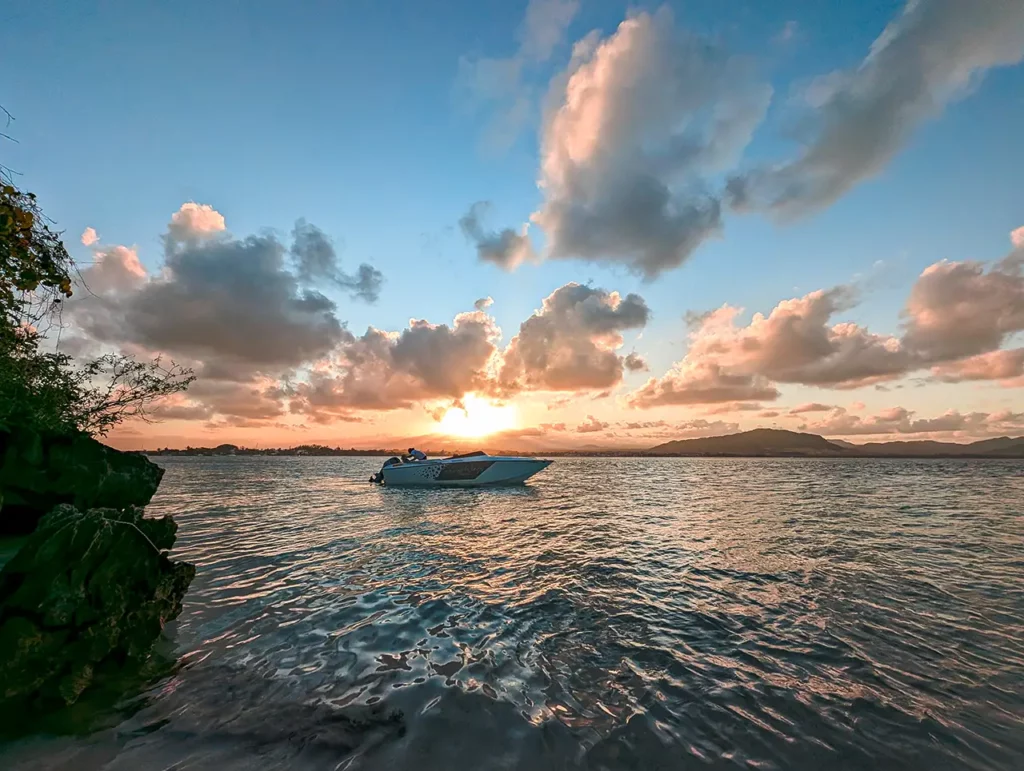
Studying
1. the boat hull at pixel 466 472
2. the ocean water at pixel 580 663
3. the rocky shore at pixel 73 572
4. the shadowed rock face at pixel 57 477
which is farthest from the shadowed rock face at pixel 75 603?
the boat hull at pixel 466 472

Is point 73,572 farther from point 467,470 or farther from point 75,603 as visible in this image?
point 467,470

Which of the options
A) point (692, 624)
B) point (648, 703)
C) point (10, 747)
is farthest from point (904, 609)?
point (10, 747)

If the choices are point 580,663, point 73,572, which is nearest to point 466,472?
point 580,663

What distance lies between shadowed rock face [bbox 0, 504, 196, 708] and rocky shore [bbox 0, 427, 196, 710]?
0.04 feet

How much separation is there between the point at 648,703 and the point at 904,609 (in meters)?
7.02

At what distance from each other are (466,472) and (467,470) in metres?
0.29

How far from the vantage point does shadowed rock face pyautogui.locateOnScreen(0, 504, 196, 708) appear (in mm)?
4930

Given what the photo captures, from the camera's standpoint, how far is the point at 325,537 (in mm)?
16641

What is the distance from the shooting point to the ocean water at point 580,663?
4.41 meters

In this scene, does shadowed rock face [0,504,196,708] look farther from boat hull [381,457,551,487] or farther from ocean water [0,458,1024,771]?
boat hull [381,457,551,487]

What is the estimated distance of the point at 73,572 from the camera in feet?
18.0

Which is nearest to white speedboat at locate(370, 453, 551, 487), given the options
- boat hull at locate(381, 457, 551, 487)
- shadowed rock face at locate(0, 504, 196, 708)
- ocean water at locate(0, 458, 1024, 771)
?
boat hull at locate(381, 457, 551, 487)

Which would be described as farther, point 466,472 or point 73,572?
point 466,472

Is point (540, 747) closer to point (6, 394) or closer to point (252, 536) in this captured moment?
point (6, 394)
